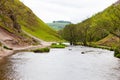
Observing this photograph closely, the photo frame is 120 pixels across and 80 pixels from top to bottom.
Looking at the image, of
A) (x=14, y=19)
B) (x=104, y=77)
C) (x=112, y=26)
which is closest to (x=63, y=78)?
(x=104, y=77)

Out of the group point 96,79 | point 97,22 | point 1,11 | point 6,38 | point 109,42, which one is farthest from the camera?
point 109,42

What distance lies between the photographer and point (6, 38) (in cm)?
12331

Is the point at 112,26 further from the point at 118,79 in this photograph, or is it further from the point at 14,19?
the point at 14,19

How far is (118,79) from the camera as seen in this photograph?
43.9 meters

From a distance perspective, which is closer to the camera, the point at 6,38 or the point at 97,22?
the point at 97,22

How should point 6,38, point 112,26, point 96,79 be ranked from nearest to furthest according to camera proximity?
point 96,79 < point 112,26 < point 6,38

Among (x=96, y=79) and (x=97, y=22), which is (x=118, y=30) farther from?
(x=96, y=79)

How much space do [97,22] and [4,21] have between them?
55.8m

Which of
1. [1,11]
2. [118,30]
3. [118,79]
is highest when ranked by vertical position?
[1,11]

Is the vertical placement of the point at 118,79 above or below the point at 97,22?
below

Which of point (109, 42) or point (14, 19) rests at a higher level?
point (14, 19)

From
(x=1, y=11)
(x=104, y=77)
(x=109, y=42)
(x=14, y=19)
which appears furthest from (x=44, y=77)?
(x=109, y=42)

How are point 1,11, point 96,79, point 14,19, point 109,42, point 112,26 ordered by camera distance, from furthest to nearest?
point 109,42, point 14,19, point 1,11, point 112,26, point 96,79

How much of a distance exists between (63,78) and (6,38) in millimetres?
82506
